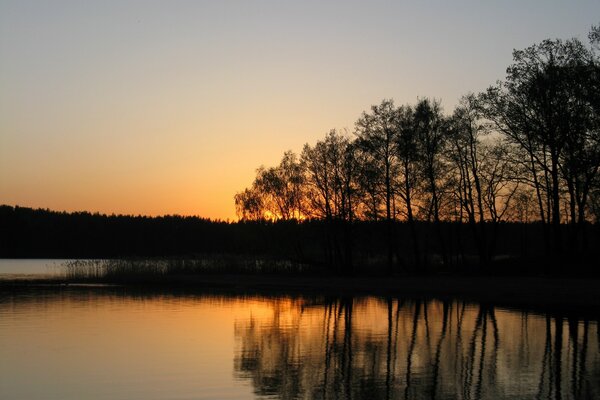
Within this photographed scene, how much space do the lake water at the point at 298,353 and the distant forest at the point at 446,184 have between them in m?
17.2

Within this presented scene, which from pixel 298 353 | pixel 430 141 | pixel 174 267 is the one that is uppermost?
pixel 430 141

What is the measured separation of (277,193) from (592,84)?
139 ft

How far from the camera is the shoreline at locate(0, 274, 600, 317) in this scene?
3903 cm

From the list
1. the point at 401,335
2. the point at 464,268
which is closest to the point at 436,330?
the point at 401,335

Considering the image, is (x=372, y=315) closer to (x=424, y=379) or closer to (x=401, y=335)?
(x=401, y=335)

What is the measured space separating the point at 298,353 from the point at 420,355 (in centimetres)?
361

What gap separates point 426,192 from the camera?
205ft

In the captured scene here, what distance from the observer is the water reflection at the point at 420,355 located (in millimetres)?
15523

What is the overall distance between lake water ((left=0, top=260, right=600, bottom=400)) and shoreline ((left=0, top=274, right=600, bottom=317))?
5592mm

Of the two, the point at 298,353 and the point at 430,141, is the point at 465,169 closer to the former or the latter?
the point at 430,141

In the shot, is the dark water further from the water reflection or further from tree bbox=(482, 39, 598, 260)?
tree bbox=(482, 39, 598, 260)

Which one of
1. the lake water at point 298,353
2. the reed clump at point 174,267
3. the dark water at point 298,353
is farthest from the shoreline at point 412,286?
the lake water at point 298,353

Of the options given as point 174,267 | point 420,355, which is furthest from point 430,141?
point 420,355

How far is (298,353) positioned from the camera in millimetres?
21281
